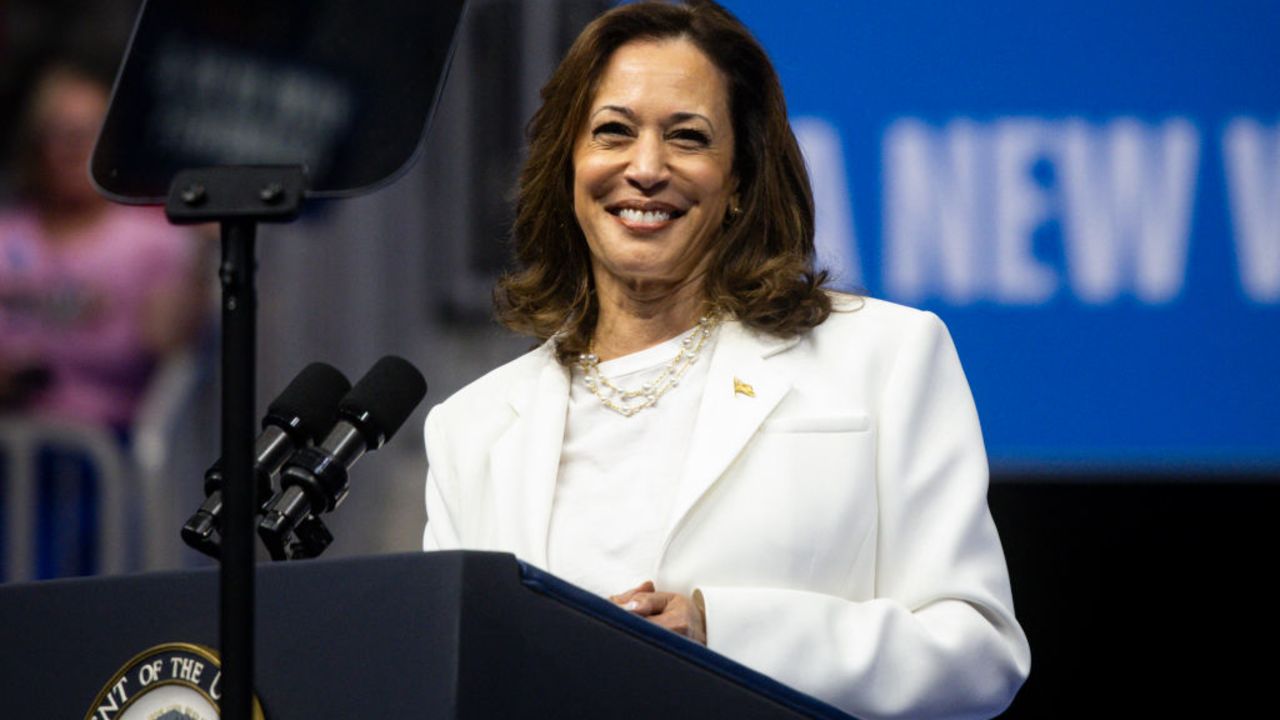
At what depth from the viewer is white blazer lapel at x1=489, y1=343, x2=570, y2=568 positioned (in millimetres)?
2160

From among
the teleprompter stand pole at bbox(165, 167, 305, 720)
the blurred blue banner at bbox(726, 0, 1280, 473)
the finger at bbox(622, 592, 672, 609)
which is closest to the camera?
the teleprompter stand pole at bbox(165, 167, 305, 720)

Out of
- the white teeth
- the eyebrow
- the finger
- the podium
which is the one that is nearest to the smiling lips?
the white teeth

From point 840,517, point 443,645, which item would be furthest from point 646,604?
point 443,645

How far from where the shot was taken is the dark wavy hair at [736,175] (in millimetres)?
2262

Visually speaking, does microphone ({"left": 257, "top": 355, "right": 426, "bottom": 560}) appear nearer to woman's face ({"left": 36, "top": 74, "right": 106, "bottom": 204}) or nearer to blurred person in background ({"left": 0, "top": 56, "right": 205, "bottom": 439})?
blurred person in background ({"left": 0, "top": 56, "right": 205, "bottom": 439})

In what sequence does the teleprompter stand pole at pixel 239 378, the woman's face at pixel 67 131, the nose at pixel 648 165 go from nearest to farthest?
the teleprompter stand pole at pixel 239 378
the nose at pixel 648 165
the woman's face at pixel 67 131

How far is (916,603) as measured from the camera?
199cm

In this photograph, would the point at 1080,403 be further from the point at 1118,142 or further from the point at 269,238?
the point at 269,238

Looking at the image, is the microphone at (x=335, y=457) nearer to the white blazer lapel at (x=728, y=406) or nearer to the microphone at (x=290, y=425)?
the microphone at (x=290, y=425)

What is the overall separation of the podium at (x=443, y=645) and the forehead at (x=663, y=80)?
1072 millimetres

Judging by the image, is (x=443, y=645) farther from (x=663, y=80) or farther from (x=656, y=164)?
(x=663, y=80)

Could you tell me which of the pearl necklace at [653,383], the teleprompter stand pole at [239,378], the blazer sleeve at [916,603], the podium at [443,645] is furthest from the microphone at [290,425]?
the pearl necklace at [653,383]

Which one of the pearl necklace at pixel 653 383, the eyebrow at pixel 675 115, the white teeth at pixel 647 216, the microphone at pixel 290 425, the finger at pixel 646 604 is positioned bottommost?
the finger at pixel 646 604

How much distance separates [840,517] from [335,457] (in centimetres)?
69
